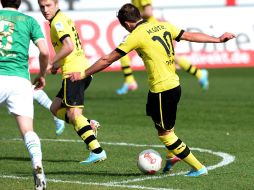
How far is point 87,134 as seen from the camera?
36.6ft

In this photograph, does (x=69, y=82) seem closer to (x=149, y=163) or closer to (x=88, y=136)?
(x=88, y=136)

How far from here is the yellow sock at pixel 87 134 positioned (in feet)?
36.4

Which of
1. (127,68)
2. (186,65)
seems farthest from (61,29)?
(127,68)

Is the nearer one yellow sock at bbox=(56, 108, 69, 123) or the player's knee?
the player's knee

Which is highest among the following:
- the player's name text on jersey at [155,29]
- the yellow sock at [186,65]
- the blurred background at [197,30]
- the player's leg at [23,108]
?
the player's name text on jersey at [155,29]

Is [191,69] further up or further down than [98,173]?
further down

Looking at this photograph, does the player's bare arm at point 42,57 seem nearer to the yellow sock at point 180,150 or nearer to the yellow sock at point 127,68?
the yellow sock at point 180,150

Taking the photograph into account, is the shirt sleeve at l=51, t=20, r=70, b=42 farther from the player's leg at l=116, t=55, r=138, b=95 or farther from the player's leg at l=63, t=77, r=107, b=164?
the player's leg at l=116, t=55, r=138, b=95

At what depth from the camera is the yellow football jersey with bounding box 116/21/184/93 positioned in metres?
9.70

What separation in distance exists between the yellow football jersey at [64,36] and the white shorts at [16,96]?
1912mm

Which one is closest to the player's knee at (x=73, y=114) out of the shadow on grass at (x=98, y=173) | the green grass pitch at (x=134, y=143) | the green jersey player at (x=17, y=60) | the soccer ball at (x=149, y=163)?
the green grass pitch at (x=134, y=143)

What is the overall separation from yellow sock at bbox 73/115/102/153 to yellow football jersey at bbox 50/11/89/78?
780 millimetres

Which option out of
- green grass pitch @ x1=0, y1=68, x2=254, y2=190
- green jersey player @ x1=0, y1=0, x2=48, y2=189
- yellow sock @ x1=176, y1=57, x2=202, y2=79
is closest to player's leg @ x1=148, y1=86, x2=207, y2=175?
green grass pitch @ x1=0, y1=68, x2=254, y2=190

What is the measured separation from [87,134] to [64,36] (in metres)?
1.36
